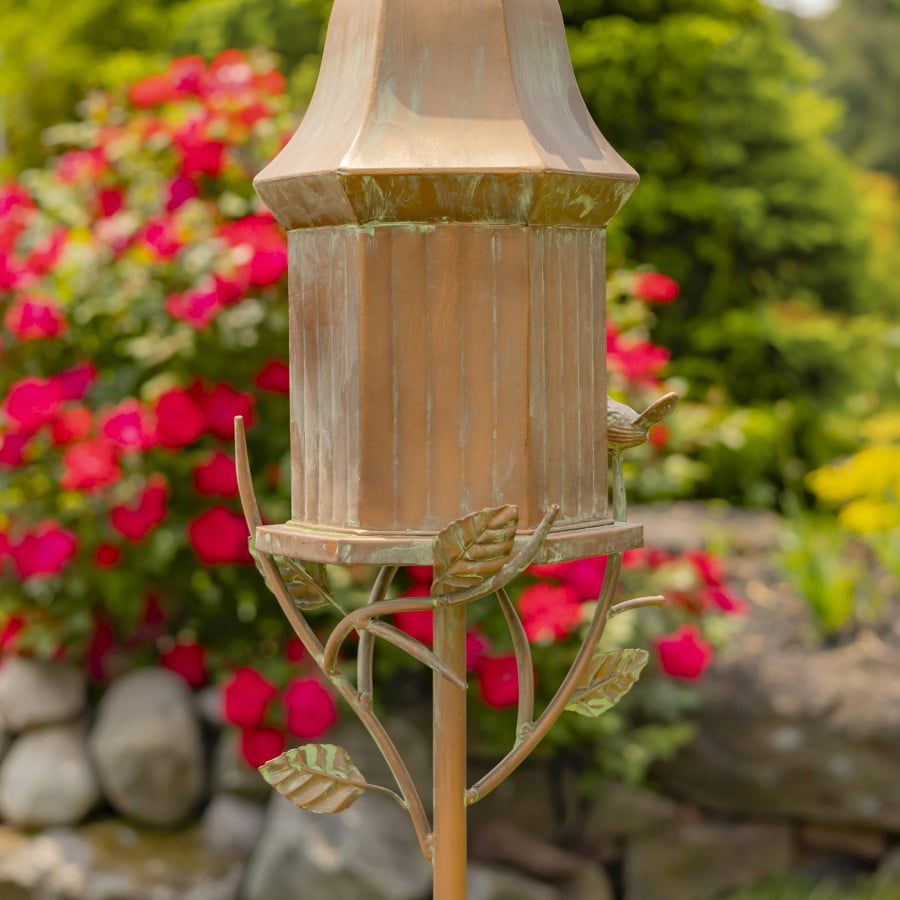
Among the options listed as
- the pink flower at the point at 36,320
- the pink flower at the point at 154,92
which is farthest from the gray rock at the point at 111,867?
the pink flower at the point at 154,92

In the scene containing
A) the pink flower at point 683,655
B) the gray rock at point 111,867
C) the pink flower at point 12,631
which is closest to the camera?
the gray rock at point 111,867

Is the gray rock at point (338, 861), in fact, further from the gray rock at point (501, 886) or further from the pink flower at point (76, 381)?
the pink flower at point (76, 381)

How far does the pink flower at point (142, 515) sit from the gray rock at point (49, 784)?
2.02 feet

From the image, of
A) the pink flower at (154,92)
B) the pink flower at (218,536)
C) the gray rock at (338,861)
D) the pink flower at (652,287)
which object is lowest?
the gray rock at (338,861)

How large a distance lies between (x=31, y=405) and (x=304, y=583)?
Answer: 1.77 meters

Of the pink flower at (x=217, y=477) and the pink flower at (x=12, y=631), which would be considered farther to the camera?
the pink flower at (x=12, y=631)

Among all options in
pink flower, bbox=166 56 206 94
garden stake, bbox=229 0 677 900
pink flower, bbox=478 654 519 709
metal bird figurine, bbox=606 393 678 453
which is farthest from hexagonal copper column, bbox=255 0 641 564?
pink flower, bbox=166 56 206 94

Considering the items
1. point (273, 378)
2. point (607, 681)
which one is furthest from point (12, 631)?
point (607, 681)

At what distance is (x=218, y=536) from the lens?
10.7 feet

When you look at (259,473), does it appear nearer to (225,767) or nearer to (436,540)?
(225,767)

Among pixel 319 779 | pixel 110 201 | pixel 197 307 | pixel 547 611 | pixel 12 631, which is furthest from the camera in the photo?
pixel 110 201

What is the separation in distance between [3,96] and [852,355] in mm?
4448

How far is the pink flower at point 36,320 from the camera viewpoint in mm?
3400

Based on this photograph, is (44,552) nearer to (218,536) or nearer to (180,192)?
(218,536)
